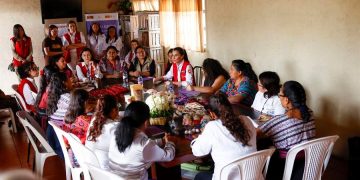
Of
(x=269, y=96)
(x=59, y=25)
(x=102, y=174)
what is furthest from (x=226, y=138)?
(x=59, y=25)

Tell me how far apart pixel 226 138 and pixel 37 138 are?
74.8 inches

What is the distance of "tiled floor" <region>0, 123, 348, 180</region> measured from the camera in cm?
387

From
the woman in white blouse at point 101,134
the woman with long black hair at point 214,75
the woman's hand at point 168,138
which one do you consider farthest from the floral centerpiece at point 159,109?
the woman with long black hair at point 214,75

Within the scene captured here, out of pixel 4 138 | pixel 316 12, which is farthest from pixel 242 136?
pixel 4 138

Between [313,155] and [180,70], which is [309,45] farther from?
[313,155]

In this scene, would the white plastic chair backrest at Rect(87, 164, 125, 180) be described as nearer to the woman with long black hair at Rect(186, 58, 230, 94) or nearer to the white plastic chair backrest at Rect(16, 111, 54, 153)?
the white plastic chair backrest at Rect(16, 111, 54, 153)

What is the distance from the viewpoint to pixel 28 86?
4.36 metres

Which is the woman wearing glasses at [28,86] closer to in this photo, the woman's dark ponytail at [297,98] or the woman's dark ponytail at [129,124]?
the woman's dark ponytail at [129,124]

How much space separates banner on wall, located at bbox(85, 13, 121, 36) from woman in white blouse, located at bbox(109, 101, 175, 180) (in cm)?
601

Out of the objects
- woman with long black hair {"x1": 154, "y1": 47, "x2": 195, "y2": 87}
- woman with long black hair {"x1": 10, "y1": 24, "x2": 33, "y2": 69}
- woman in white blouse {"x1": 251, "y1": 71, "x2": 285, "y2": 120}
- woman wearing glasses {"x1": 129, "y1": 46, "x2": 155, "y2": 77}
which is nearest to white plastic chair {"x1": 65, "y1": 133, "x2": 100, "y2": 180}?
woman in white blouse {"x1": 251, "y1": 71, "x2": 285, "y2": 120}

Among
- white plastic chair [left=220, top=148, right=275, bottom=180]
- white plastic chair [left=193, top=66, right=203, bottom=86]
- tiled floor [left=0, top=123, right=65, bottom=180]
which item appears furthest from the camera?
white plastic chair [left=193, top=66, right=203, bottom=86]

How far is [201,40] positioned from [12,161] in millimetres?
3543

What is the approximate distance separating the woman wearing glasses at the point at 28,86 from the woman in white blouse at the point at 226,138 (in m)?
2.65

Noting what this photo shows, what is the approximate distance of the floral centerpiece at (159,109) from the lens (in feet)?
10.1
